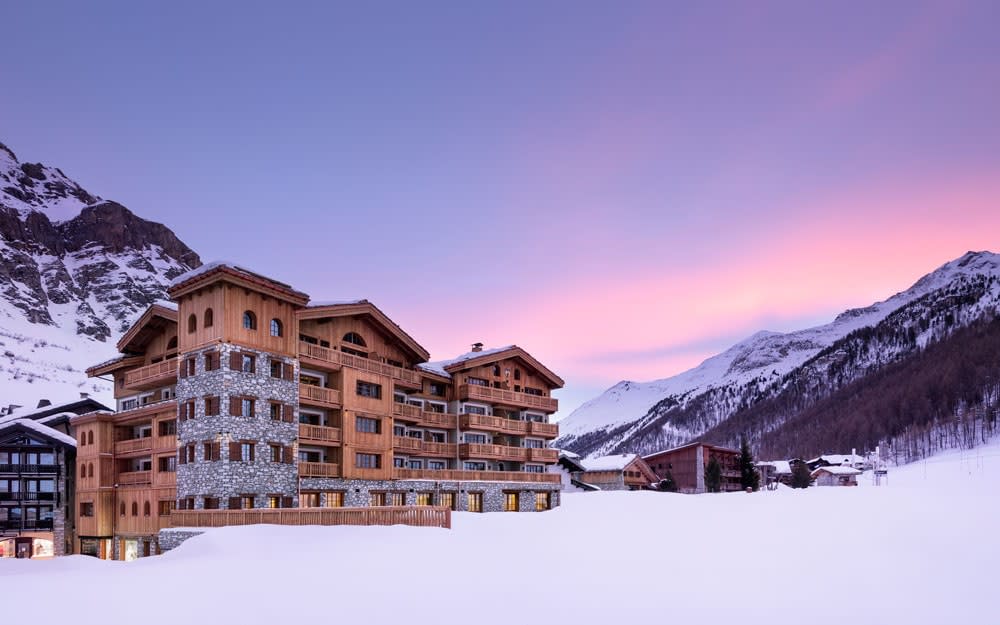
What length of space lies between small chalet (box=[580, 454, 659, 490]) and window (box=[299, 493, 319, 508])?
56.7 m

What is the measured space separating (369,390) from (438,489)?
952cm

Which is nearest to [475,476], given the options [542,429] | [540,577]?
[542,429]

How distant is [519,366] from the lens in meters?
64.6

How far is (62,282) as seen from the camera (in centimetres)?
16200

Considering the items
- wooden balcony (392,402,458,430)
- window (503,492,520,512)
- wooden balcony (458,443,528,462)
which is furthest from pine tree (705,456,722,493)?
wooden balcony (392,402,458,430)

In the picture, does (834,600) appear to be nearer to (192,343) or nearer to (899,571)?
(899,571)

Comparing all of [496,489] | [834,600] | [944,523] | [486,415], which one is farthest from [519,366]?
[834,600]

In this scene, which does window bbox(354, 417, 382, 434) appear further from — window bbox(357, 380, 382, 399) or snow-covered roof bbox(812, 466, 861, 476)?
snow-covered roof bbox(812, 466, 861, 476)

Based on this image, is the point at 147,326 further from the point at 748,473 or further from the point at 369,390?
the point at 748,473

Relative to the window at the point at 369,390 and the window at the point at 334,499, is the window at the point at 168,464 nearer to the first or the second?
the window at the point at 334,499

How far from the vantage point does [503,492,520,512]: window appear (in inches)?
2340

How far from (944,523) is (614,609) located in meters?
29.1

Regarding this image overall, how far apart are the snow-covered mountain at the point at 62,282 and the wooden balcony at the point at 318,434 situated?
248 ft

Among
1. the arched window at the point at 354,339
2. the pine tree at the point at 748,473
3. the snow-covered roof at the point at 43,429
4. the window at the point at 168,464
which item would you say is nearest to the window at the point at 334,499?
the window at the point at 168,464
